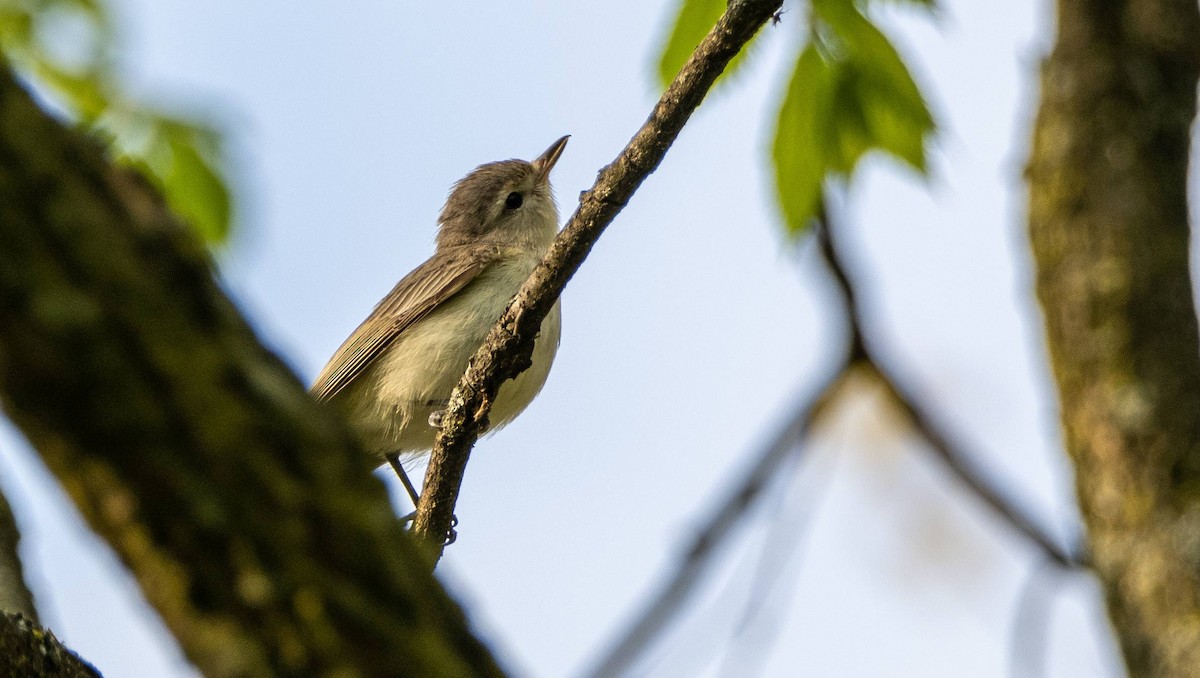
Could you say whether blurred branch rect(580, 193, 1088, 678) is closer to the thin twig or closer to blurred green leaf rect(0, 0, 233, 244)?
the thin twig

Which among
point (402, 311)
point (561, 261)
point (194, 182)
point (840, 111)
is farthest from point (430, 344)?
point (840, 111)

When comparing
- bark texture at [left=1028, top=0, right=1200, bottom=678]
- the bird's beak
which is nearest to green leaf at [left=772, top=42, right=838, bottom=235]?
bark texture at [left=1028, top=0, right=1200, bottom=678]

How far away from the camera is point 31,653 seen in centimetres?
345

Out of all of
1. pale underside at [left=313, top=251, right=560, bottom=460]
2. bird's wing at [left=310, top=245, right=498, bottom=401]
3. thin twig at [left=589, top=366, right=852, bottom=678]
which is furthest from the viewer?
bird's wing at [left=310, top=245, right=498, bottom=401]

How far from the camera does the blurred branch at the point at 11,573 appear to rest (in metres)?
4.14

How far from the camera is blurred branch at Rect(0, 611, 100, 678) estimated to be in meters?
3.39

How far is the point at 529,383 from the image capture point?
7.17 metres

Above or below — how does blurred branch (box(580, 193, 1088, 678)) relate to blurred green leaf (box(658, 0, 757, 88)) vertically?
below

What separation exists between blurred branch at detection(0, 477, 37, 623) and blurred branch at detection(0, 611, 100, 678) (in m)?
0.43

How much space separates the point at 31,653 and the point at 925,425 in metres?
2.64

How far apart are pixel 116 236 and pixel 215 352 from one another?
20 centimetres

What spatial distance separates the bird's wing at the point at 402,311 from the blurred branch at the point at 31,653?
402cm

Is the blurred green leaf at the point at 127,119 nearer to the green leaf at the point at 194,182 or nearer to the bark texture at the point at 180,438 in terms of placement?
the green leaf at the point at 194,182

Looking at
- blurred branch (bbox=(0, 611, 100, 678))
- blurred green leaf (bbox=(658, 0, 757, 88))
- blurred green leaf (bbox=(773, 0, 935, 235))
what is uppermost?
blurred green leaf (bbox=(658, 0, 757, 88))
